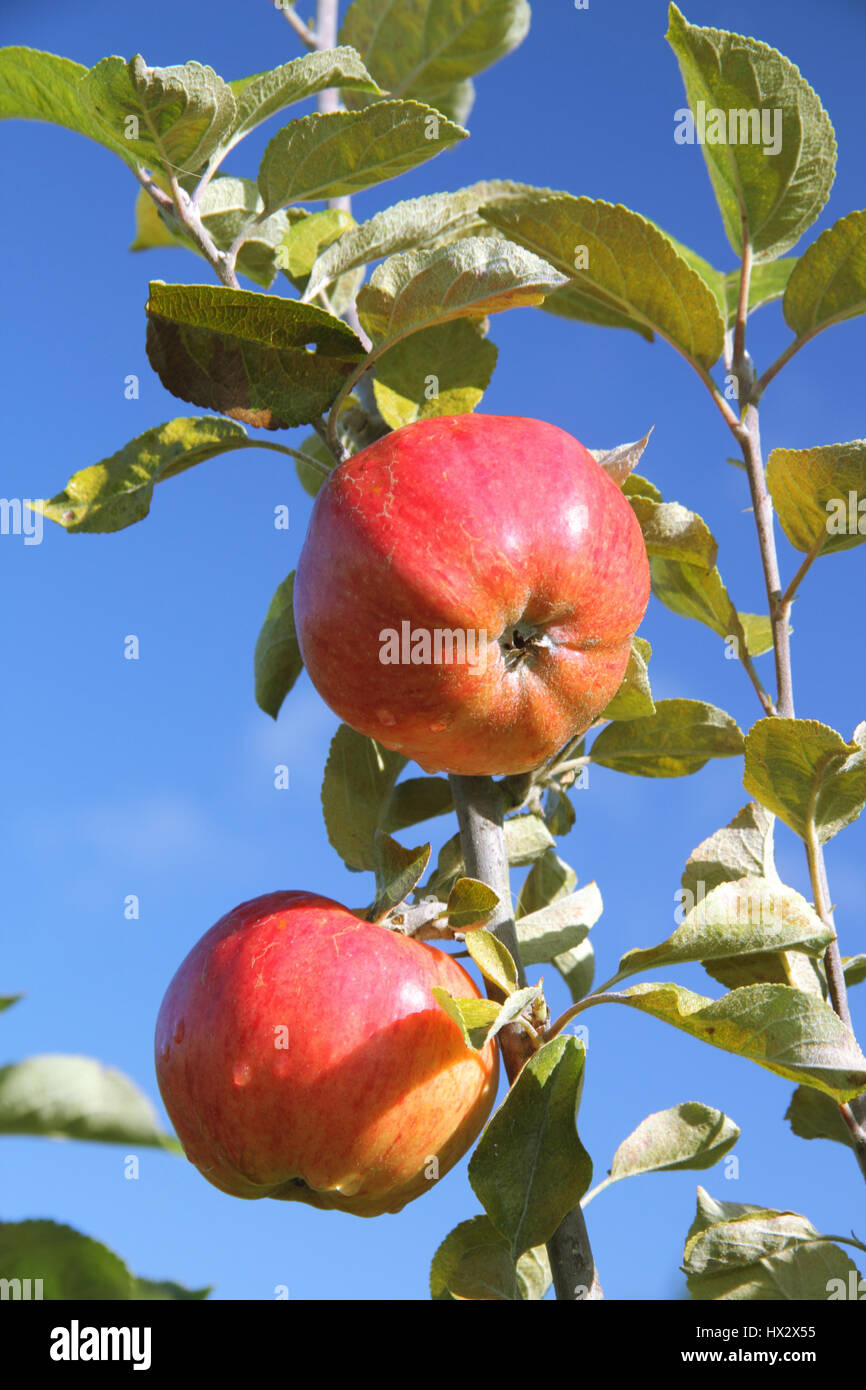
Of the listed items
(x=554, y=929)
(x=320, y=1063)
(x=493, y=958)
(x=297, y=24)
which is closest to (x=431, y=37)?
(x=297, y=24)

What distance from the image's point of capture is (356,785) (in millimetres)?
1794

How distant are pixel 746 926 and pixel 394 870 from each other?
495 mm

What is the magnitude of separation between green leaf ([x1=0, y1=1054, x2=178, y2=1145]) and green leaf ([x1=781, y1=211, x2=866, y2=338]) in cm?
164

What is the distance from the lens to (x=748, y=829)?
5.79ft

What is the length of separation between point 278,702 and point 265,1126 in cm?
70

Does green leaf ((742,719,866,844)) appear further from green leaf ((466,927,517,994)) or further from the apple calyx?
green leaf ((466,927,517,994))

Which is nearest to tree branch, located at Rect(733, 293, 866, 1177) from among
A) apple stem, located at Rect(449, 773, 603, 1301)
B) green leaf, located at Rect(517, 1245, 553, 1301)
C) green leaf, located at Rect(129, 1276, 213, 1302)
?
apple stem, located at Rect(449, 773, 603, 1301)

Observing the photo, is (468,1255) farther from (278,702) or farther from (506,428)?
(506,428)

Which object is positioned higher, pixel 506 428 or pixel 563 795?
pixel 506 428

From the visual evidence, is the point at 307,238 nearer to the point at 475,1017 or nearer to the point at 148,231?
the point at 148,231
